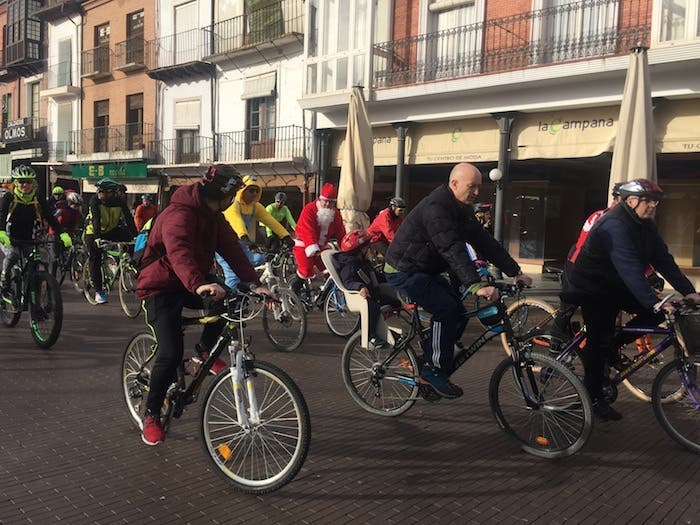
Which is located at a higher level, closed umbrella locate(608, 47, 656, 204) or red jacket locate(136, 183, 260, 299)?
closed umbrella locate(608, 47, 656, 204)

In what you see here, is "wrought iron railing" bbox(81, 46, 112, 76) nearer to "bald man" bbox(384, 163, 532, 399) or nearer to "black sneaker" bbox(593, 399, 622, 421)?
"bald man" bbox(384, 163, 532, 399)

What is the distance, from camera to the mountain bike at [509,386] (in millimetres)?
3887

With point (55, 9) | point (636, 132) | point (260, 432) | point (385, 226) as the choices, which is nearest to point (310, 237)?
point (385, 226)

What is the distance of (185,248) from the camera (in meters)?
3.61

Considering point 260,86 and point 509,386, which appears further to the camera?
point 260,86

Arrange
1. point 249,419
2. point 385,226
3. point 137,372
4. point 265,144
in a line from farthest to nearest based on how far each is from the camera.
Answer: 1. point 265,144
2. point 385,226
3. point 137,372
4. point 249,419

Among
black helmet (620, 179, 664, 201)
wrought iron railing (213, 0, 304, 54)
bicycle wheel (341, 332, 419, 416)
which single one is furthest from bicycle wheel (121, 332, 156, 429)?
wrought iron railing (213, 0, 304, 54)

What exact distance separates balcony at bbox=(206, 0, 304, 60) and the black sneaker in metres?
15.5

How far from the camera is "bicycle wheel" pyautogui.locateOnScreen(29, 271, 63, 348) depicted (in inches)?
259

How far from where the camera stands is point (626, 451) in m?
4.15

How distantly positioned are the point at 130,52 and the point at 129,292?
1787 centimetres

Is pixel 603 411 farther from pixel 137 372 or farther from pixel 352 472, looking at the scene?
pixel 137 372

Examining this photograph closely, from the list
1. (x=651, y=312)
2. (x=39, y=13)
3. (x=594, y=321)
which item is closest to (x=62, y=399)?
(x=594, y=321)

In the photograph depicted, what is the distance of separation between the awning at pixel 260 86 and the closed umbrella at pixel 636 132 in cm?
1166
